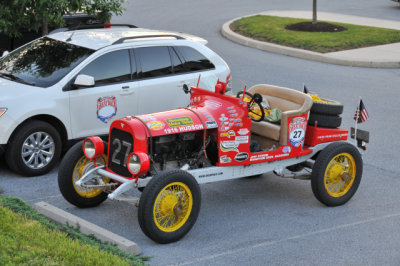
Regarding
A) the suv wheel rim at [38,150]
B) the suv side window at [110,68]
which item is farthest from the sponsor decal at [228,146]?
the suv wheel rim at [38,150]

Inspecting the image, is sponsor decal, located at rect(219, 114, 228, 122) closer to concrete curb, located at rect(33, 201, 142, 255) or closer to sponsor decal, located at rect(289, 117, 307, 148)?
sponsor decal, located at rect(289, 117, 307, 148)

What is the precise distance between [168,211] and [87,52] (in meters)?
3.33

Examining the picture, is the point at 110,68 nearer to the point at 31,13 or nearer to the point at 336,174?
the point at 336,174

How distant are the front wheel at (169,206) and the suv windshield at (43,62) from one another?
2.92 meters

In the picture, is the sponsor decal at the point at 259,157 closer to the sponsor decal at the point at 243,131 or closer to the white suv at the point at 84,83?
the sponsor decal at the point at 243,131

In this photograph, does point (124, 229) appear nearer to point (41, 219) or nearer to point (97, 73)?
point (41, 219)

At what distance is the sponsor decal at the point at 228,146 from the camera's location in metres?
7.41

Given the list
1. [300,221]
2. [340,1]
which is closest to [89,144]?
[300,221]

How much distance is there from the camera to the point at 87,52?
9211 mm

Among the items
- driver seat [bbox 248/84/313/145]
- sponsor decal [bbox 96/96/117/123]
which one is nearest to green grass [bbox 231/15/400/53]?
driver seat [bbox 248/84/313/145]

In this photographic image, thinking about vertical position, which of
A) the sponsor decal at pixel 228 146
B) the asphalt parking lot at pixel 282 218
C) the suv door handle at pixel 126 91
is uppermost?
the suv door handle at pixel 126 91

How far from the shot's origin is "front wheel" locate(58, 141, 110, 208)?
7375 millimetres

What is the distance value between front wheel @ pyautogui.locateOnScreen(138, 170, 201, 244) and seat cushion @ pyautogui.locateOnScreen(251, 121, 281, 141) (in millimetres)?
1497

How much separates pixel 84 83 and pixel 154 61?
1.43 m
